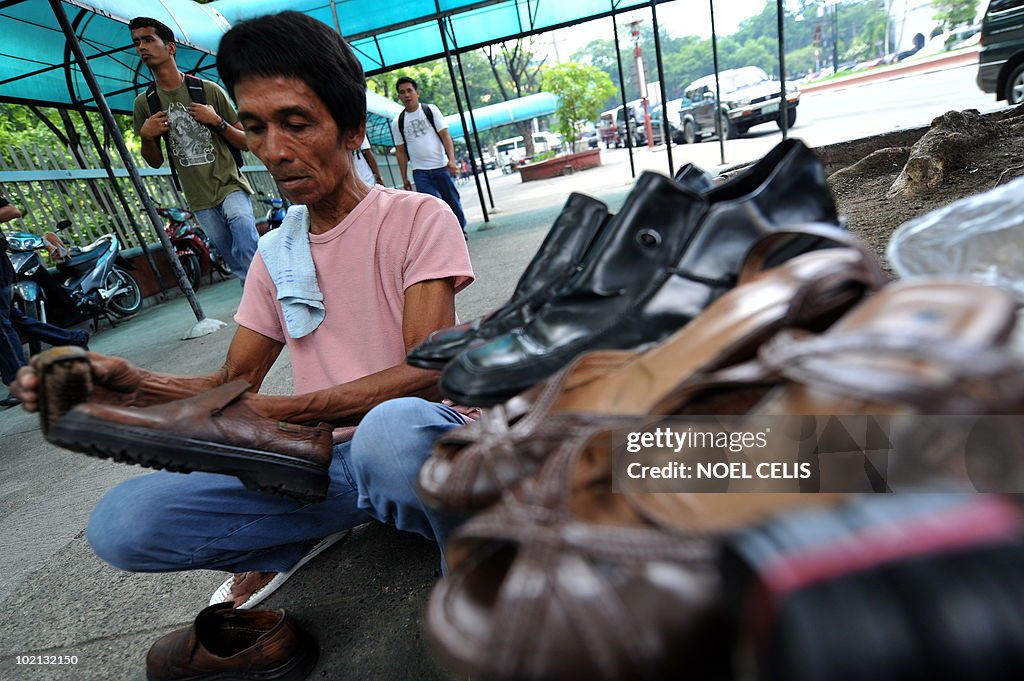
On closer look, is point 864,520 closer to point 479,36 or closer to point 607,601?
point 607,601

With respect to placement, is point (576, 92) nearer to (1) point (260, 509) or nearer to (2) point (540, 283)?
(1) point (260, 509)

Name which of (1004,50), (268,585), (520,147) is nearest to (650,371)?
(268,585)

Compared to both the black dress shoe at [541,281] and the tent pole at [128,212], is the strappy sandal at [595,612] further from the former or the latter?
the tent pole at [128,212]

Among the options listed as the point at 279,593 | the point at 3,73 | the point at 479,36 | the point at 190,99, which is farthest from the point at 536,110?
the point at 279,593

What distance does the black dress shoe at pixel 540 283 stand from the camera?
2.47 feet

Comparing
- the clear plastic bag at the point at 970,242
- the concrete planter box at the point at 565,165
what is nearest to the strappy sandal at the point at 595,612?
the clear plastic bag at the point at 970,242

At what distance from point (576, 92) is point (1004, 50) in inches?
425

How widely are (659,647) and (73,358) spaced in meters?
0.98

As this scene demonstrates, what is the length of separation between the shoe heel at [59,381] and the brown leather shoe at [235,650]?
660mm

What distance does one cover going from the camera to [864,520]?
31 centimetres

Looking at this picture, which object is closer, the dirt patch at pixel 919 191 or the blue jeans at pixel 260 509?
the blue jeans at pixel 260 509

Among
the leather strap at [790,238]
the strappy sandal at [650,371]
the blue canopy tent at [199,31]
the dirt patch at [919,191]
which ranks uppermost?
the blue canopy tent at [199,31]

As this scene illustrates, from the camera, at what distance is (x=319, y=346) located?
146 cm

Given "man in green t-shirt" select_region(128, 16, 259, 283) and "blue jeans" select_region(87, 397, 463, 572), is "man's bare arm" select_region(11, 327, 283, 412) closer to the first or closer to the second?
"blue jeans" select_region(87, 397, 463, 572)
